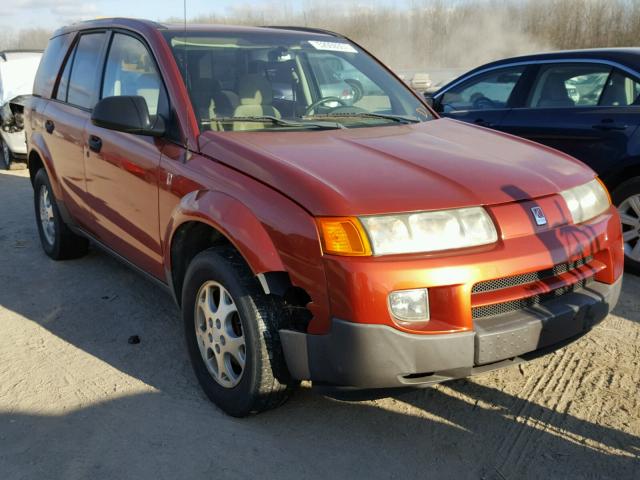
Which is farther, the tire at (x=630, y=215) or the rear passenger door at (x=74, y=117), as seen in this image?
the tire at (x=630, y=215)

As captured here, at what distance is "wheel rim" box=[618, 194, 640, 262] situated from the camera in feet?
15.8

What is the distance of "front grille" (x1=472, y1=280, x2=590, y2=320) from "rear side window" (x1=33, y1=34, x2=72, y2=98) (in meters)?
3.86

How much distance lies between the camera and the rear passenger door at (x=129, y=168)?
3525mm

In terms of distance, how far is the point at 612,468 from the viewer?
2662mm

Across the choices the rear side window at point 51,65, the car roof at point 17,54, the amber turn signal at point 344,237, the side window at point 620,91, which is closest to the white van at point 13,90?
the car roof at point 17,54

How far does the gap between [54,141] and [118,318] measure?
58.5 inches

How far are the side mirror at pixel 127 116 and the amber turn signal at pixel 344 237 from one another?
1295mm

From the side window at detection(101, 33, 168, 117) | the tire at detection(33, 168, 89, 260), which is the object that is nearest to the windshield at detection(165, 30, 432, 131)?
the side window at detection(101, 33, 168, 117)

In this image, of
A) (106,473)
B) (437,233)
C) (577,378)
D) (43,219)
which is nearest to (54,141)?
(43,219)

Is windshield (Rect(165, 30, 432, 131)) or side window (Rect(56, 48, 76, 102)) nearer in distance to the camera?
windshield (Rect(165, 30, 432, 131))

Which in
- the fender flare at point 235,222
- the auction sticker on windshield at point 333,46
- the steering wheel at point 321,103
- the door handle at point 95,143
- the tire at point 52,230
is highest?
the auction sticker on windshield at point 333,46

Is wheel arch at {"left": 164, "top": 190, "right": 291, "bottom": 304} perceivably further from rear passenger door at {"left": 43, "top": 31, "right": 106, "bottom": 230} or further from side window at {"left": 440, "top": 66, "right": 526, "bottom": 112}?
side window at {"left": 440, "top": 66, "right": 526, "bottom": 112}

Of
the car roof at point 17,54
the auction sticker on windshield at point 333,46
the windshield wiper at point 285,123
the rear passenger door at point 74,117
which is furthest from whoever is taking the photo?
the car roof at point 17,54

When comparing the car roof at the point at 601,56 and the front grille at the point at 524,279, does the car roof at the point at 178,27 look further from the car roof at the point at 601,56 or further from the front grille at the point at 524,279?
the front grille at the point at 524,279
